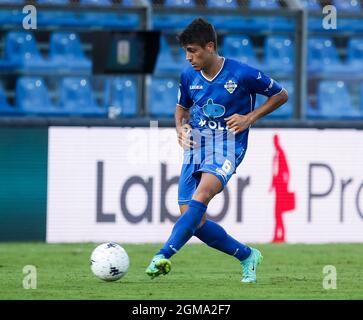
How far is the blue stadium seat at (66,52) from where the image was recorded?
46.7ft

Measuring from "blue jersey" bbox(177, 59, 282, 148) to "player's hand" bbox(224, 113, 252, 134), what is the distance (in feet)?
0.31

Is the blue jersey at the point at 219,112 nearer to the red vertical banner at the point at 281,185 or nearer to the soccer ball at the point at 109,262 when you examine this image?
the soccer ball at the point at 109,262

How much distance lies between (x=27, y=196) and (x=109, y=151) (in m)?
1.03

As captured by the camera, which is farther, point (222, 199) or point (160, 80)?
point (160, 80)

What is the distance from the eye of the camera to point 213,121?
8383 millimetres

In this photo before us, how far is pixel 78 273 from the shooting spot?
9297 mm

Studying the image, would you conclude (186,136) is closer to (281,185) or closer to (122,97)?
(281,185)

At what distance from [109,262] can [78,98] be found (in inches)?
233

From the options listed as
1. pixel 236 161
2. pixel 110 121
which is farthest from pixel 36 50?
pixel 236 161

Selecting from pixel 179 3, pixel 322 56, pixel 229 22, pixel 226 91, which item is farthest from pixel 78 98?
pixel 226 91

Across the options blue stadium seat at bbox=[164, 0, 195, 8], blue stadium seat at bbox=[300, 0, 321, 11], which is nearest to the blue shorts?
blue stadium seat at bbox=[164, 0, 195, 8]

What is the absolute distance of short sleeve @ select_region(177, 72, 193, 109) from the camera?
8.55m

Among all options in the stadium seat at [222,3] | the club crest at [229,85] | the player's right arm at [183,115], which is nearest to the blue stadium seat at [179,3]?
the stadium seat at [222,3]
